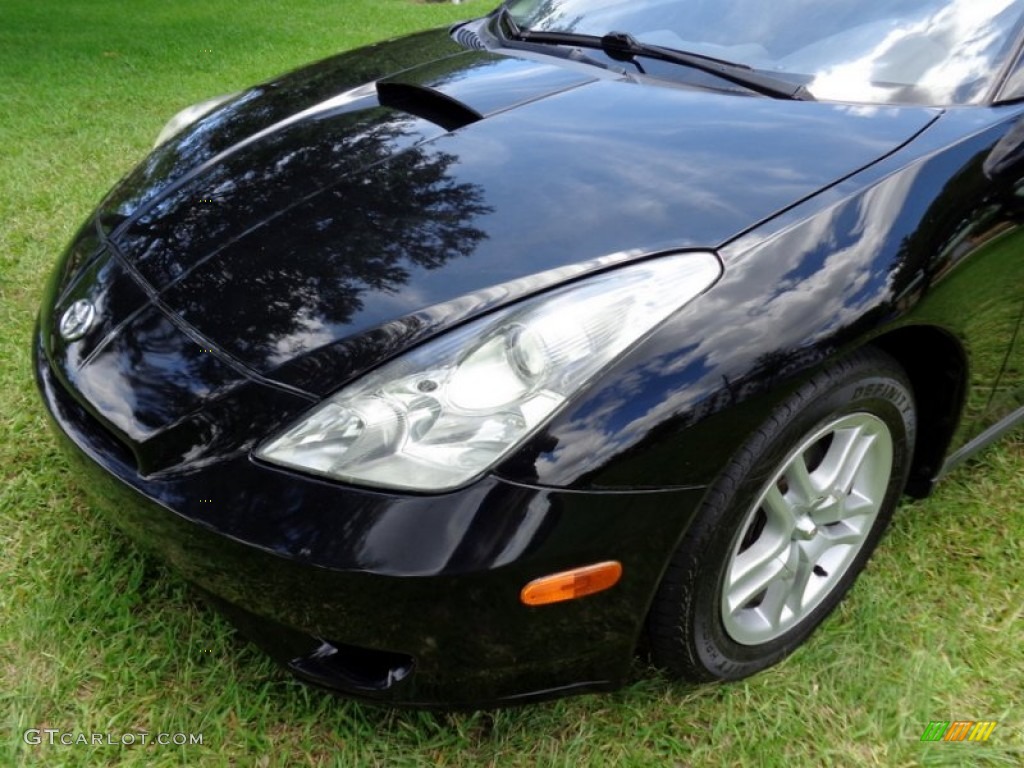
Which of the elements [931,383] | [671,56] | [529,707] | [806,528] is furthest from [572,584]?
[671,56]

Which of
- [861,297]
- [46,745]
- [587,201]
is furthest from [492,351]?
[46,745]

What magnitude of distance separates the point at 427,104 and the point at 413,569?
1.29 metres

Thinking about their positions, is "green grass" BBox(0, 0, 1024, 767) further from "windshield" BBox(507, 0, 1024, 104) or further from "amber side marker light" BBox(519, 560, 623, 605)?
"windshield" BBox(507, 0, 1024, 104)

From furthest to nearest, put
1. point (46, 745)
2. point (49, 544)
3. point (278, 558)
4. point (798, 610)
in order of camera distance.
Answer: point (49, 544), point (798, 610), point (46, 745), point (278, 558)

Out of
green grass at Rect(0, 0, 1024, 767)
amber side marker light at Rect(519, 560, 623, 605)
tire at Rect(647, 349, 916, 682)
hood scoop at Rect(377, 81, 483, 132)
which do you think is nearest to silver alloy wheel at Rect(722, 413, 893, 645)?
tire at Rect(647, 349, 916, 682)

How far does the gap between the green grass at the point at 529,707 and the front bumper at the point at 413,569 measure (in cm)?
23

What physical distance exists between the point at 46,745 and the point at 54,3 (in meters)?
10.5

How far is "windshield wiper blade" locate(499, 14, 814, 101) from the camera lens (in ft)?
6.34

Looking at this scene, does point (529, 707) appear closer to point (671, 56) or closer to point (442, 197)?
point (442, 197)

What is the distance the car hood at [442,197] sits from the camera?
4.86 feet

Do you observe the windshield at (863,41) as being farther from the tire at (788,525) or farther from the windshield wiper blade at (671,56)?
the tire at (788,525)

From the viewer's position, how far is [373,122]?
6.80 ft

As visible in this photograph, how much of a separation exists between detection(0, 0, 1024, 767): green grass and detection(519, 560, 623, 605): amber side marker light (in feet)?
1.44

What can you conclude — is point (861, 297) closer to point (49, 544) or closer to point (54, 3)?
point (49, 544)
